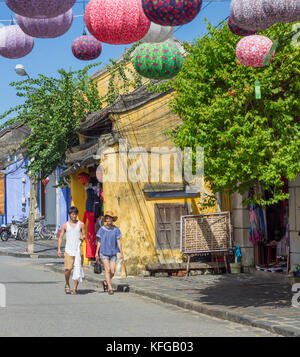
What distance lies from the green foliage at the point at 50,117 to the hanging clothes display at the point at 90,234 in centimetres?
229

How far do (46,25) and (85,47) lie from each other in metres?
1.68

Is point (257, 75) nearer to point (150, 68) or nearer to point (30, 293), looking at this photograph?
point (150, 68)

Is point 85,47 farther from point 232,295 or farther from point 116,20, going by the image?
point 232,295

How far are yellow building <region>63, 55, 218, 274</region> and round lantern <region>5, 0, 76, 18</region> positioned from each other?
11.4 meters

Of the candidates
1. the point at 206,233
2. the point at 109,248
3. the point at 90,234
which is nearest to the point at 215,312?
the point at 109,248

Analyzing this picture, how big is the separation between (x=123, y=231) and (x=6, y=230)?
20.1 m

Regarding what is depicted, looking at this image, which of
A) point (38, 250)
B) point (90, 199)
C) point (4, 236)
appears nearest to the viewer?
point (90, 199)

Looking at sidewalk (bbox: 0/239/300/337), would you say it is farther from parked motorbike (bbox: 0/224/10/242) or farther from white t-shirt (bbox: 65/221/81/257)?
parked motorbike (bbox: 0/224/10/242)

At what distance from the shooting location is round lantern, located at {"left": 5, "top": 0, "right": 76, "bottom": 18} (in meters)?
6.04

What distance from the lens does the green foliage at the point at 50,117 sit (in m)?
21.1

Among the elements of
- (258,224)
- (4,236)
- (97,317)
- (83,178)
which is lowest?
(97,317)

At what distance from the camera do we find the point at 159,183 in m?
18.1

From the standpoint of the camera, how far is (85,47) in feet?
28.5

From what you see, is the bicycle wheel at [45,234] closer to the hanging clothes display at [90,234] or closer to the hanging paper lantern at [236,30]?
Result: the hanging clothes display at [90,234]
